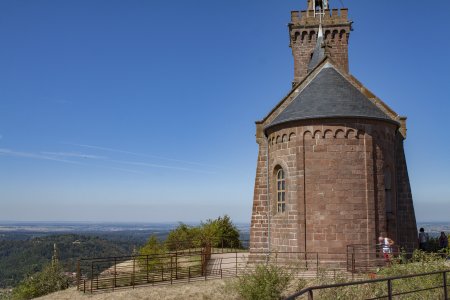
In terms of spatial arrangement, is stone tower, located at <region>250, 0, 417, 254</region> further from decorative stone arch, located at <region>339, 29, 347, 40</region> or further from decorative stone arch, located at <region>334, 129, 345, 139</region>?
decorative stone arch, located at <region>339, 29, 347, 40</region>

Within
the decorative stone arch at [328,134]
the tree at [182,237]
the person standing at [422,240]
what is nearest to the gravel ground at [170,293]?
the decorative stone arch at [328,134]

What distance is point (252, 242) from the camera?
21.0 meters

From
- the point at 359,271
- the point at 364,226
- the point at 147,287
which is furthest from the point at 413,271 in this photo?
the point at 147,287

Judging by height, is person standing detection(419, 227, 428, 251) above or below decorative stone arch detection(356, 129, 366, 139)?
below

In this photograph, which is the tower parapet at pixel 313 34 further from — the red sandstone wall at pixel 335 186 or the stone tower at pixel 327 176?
the red sandstone wall at pixel 335 186

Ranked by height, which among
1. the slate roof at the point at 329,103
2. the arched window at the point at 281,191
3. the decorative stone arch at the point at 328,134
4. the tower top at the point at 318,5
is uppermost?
the tower top at the point at 318,5

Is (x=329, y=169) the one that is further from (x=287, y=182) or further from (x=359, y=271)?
(x=359, y=271)

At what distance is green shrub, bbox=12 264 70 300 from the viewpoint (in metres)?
20.5

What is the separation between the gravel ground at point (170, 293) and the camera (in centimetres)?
1468

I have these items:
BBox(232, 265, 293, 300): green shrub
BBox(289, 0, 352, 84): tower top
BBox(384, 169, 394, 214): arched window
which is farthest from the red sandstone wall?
BBox(289, 0, 352, 84): tower top

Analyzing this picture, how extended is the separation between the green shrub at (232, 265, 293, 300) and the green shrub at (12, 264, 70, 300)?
1133 cm

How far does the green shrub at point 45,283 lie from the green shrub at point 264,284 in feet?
37.2

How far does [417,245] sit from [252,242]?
8501 millimetres

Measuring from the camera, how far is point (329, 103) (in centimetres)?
1872
